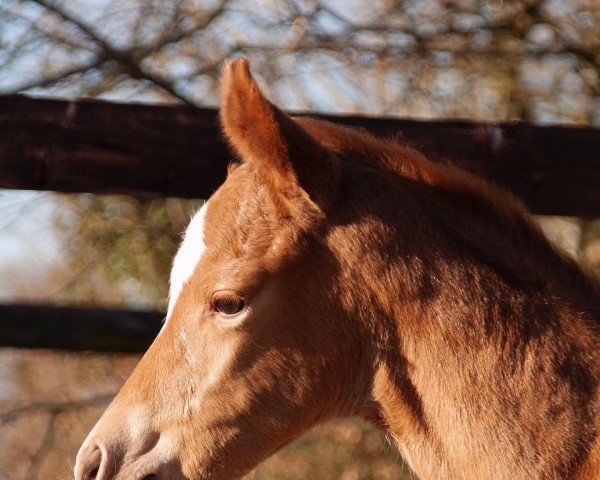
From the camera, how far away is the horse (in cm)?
206

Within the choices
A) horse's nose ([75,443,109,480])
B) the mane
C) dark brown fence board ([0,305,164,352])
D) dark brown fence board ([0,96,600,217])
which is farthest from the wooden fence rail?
horse's nose ([75,443,109,480])

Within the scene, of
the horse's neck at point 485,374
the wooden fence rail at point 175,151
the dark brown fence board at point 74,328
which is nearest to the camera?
the horse's neck at point 485,374

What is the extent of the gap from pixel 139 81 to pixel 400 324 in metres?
3.37

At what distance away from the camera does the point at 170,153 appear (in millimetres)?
3043

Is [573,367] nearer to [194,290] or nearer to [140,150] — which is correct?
[194,290]

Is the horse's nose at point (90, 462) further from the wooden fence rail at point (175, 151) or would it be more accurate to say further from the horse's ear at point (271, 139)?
the wooden fence rail at point (175, 151)

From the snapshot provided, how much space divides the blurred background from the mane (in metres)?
2.76

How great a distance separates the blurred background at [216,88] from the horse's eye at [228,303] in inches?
114

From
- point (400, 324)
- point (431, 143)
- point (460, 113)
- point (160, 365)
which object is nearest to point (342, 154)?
point (400, 324)

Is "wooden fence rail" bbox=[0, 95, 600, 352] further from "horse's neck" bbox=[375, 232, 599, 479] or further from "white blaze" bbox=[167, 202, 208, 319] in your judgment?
"horse's neck" bbox=[375, 232, 599, 479]

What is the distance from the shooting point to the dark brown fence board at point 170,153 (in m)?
3.04

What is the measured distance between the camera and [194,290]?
219cm

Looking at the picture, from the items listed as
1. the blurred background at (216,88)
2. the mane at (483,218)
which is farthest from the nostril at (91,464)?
the blurred background at (216,88)

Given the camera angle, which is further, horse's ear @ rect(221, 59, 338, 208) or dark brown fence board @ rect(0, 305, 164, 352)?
dark brown fence board @ rect(0, 305, 164, 352)
